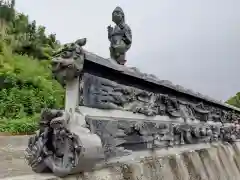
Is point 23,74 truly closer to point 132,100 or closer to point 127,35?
point 127,35

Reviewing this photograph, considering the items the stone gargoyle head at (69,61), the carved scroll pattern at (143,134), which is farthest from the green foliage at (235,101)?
the stone gargoyle head at (69,61)

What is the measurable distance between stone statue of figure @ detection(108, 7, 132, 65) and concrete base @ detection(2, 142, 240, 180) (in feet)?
5.09

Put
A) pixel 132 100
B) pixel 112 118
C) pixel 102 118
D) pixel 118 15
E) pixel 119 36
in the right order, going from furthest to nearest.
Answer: pixel 119 36 < pixel 118 15 < pixel 132 100 < pixel 112 118 < pixel 102 118

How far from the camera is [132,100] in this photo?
11.2 feet

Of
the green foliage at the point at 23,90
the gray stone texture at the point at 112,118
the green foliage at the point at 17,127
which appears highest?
the green foliage at the point at 23,90

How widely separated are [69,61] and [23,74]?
482 inches

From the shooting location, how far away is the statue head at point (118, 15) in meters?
4.16

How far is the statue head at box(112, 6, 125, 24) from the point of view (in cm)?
416

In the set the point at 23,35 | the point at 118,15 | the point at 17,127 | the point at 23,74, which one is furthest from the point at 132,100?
the point at 23,35

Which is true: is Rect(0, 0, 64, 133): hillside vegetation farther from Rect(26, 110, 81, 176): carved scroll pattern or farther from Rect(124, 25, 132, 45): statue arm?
Rect(26, 110, 81, 176): carved scroll pattern

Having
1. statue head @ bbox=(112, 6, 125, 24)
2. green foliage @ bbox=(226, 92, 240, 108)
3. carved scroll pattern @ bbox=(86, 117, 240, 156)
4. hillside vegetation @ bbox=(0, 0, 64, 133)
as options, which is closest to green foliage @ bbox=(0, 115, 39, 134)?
hillside vegetation @ bbox=(0, 0, 64, 133)

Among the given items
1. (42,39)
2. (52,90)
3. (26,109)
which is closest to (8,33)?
(42,39)

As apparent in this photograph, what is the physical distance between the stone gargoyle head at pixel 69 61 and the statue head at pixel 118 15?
1.75 meters

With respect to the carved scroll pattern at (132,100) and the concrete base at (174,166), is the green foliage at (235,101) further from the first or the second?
the carved scroll pattern at (132,100)
